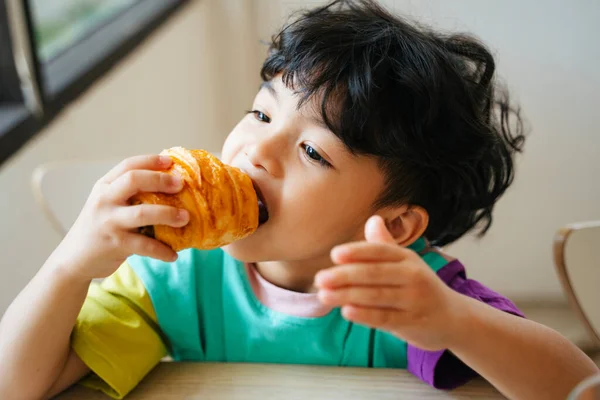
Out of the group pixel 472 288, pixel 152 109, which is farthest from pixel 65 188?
pixel 152 109

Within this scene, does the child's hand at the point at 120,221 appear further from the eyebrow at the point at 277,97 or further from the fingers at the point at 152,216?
the eyebrow at the point at 277,97

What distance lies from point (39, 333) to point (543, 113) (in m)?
1.79

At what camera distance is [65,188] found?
1138 millimetres

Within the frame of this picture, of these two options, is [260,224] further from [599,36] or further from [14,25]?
[599,36]

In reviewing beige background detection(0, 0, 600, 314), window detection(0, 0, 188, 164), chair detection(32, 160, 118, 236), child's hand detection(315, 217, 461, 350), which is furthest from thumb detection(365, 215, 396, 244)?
beige background detection(0, 0, 600, 314)

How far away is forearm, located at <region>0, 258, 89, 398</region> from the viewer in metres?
0.75

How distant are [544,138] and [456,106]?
54.9 inches

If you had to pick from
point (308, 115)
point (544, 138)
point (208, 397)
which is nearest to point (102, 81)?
point (308, 115)

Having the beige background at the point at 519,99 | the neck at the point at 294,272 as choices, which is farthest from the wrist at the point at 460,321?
the beige background at the point at 519,99

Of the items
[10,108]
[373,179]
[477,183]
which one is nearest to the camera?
[373,179]

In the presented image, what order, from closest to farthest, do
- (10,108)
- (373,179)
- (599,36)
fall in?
(373,179) → (10,108) → (599,36)

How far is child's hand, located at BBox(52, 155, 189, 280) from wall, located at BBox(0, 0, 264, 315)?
0.53 meters

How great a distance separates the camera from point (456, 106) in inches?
32.6

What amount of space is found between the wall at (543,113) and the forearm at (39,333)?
141cm
